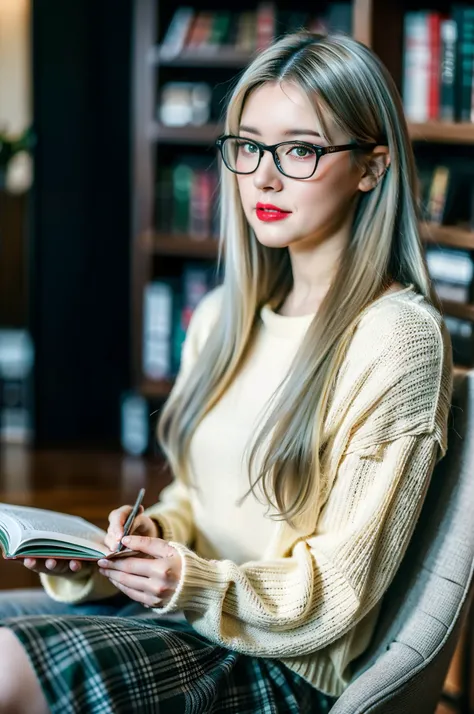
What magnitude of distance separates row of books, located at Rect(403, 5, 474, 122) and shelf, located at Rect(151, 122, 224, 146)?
2.77ft

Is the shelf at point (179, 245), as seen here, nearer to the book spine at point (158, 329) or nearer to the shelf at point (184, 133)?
the book spine at point (158, 329)

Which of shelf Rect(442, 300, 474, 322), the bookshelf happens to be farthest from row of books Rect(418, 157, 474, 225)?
the bookshelf

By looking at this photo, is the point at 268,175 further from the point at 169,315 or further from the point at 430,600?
the point at 169,315

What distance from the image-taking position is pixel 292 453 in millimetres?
1380

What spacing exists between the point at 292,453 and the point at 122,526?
237 millimetres

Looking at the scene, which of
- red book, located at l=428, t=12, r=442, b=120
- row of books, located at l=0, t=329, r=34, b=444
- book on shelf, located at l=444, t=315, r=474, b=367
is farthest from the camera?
row of books, located at l=0, t=329, r=34, b=444

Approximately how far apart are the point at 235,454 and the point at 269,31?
2305mm

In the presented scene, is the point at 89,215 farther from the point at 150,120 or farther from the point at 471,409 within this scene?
the point at 471,409

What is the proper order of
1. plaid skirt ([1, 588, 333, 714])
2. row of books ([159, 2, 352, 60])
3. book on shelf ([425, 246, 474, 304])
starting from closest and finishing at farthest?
plaid skirt ([1, 588, 333, 714]) → book on shelf ([425, 246, 474, 304]) → row of books ([159, 2, 352, 60])

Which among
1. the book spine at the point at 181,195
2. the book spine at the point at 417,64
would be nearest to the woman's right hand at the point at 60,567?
the book spine at the point at 417,64

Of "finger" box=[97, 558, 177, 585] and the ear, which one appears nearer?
"finger" box=[97, 558, 177, 585]

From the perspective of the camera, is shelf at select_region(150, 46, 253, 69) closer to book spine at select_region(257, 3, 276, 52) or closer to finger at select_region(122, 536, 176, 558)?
book spine at select_region(257, 3, 276, 52)

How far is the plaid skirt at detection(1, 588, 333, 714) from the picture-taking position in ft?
3.84

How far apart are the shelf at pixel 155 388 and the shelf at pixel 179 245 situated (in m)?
0.45
